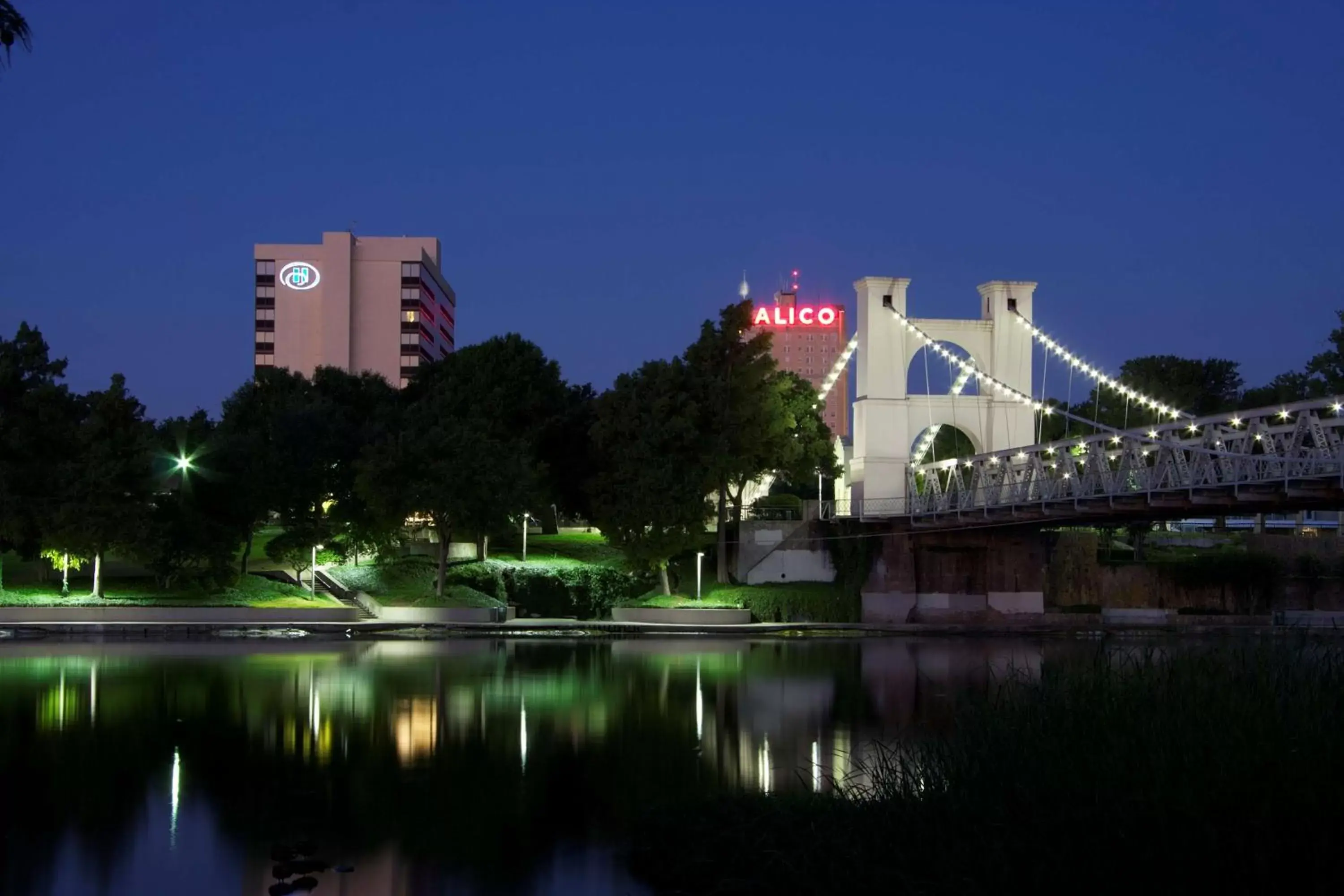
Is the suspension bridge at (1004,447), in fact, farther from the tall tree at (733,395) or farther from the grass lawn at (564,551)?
the grass lawn at (564,551)

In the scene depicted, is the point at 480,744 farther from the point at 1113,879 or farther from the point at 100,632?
the point at 100,632

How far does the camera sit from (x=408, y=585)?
181 feet

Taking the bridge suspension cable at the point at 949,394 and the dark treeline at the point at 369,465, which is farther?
the bridge suspension cable at the point at 949,394

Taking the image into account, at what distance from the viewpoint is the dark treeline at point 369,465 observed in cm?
4797

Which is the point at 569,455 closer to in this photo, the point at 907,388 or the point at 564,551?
the point at 564,551

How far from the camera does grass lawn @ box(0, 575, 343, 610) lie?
4731 cm

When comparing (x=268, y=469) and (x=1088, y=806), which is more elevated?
(x=268, y=469)

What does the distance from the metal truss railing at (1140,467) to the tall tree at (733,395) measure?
5.36m

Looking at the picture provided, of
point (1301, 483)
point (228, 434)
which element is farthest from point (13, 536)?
point (1301, 483)

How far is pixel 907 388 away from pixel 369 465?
A: 2190 cm

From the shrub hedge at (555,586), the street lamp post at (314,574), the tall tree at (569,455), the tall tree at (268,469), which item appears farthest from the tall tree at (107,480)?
the tall tree at (569,455)

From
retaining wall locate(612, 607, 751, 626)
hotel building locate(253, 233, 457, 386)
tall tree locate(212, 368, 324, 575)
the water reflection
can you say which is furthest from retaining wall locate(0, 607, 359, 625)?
hotel building locate(253, 233, 457, 386)

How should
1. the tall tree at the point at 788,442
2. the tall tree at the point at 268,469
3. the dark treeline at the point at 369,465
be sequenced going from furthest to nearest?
the tall tree at the point at 788,442, the tall tree at the point at 268,469, the dark treeline at the point at 369,465

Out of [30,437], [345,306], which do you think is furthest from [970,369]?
[345,306]
